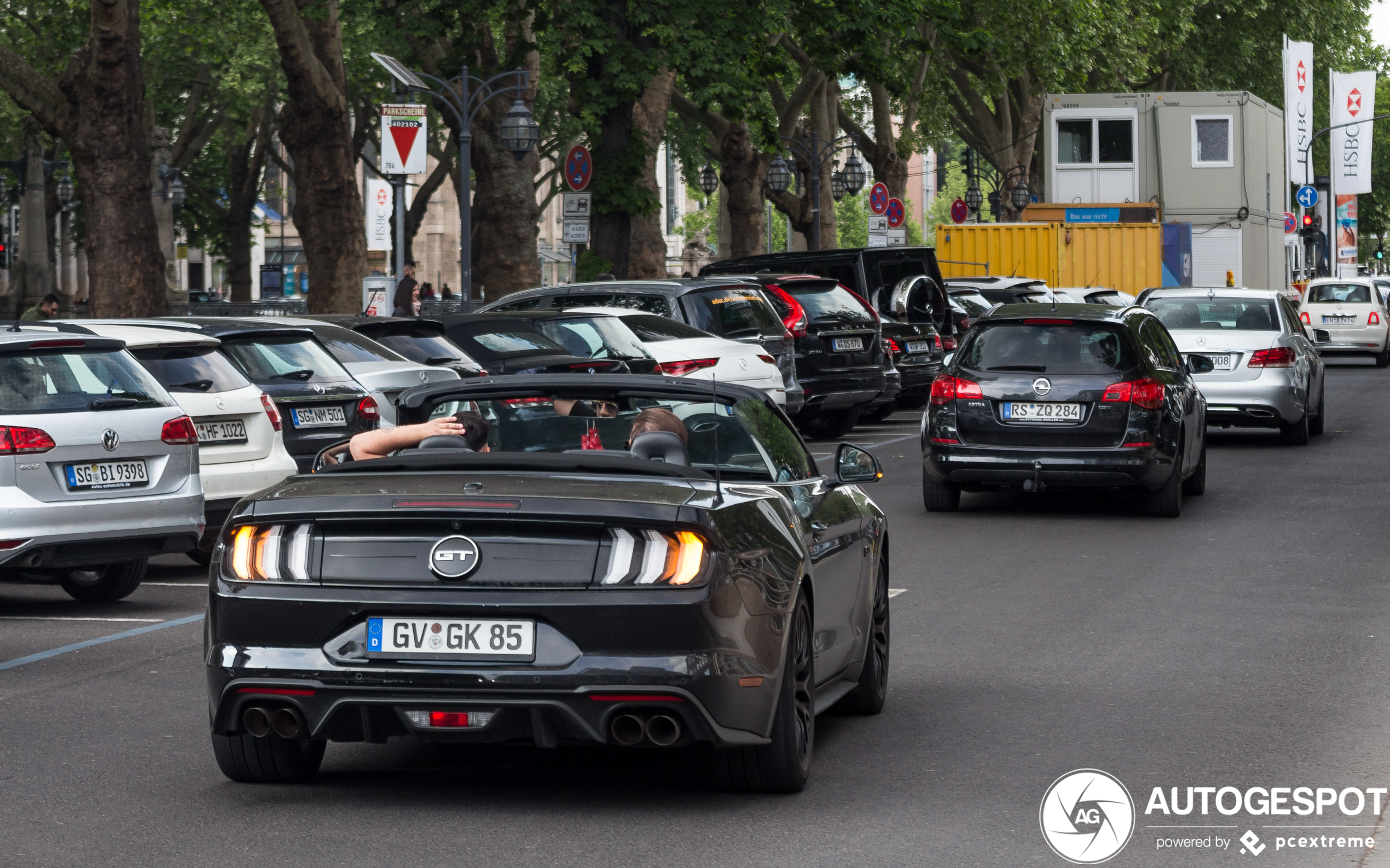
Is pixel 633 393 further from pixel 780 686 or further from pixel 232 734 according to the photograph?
pixel 232 734

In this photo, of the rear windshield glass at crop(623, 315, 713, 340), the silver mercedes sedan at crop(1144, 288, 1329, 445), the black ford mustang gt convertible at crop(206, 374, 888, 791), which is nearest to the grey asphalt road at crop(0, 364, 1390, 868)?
the black ford mustang gt convertible at crop(206, 374, 888, 791)

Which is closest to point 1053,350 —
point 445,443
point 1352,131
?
point 445,443

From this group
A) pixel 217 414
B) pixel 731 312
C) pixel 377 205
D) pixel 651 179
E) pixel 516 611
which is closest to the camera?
pixel 516 611

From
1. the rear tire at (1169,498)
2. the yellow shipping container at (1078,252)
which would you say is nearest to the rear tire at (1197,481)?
the rear tire at (1169,498)

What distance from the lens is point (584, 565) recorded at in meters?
5.78

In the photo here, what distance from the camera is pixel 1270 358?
68.5 ft

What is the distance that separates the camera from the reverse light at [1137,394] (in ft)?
47.6

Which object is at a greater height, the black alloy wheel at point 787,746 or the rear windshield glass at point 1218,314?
the rear windshield glass at point 1218,314

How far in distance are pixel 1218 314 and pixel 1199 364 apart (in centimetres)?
441

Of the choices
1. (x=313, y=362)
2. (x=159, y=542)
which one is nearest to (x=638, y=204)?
(x=313, y=362)

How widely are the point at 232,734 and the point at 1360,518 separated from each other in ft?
34.9

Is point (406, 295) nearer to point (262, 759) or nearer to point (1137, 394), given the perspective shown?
point (1137, 394)

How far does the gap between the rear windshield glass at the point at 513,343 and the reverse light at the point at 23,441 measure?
744 centimetres

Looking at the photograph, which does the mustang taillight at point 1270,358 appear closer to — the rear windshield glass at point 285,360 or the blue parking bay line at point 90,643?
the rear windshield glass at point 285,360
